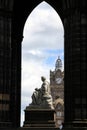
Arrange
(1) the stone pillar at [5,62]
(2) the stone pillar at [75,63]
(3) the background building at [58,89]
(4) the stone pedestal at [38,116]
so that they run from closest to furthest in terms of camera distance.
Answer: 1. (2) the stone pillar at [75,63]
2. (1) the stone pillar at [5,62]
3. (4) the stone pedestal at [38,116]
4. (3) the background building at [58,89]

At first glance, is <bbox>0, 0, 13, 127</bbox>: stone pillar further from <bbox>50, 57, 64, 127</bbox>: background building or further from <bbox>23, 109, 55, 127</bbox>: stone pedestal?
<bbox>50, 57, 64, 127</bbox>: background building

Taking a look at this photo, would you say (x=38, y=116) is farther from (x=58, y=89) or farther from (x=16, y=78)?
(x=58, y=89)

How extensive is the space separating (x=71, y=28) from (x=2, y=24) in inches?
191

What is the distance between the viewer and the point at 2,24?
→ 5284 centimetres

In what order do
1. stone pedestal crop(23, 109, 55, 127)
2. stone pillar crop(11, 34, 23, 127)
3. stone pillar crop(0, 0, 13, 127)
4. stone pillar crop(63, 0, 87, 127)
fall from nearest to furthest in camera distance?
→ stone pillar crop(63, 0, 87, 127) < stone pillar crop(0, 0, 13, 127) < stone pedestal crop(23, 109, 55, 127) < stone pillar crop(11, 34, 23, 127)

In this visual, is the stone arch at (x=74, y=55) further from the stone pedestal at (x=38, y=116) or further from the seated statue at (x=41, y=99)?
the seated statue at (x=41, y=99)

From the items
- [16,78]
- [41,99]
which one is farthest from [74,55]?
[16,78]

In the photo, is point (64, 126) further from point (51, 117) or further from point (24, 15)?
point (24, 15)

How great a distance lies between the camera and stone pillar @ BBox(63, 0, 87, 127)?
50.2 metres

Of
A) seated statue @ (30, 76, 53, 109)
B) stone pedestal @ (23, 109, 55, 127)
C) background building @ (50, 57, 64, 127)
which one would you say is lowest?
stone pedestal @ (23, 109, 55, 127)

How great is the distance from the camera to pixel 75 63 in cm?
5125

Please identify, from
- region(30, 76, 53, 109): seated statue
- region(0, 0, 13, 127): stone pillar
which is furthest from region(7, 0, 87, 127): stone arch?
region(30, 76, 53, 109): seated statue

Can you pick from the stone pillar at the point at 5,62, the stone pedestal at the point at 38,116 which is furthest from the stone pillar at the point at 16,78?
the stone pillar at the point at 5,62

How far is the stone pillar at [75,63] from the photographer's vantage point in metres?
50.2
